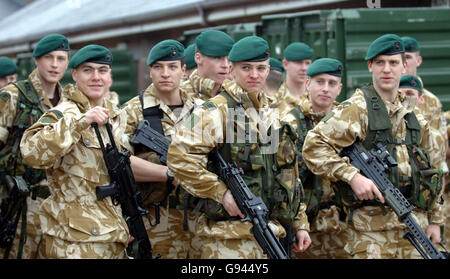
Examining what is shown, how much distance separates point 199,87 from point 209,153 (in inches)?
52.3

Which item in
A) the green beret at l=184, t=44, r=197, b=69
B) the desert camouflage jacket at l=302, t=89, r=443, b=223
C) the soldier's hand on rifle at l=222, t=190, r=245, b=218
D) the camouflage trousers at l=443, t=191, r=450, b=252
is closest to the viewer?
the soldier's hand on rifle at l=222, t=190, r=245, b=218

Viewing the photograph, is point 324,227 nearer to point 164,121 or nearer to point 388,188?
point 388,188

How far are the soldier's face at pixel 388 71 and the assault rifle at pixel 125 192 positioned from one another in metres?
1.68

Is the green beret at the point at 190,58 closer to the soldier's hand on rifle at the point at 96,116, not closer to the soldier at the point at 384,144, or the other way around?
the soldier at the point at 384,144

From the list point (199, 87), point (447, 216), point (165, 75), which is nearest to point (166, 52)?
point (165, 75)

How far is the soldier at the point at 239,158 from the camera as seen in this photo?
12.9 ft

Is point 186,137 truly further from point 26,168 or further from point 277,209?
point 26,168

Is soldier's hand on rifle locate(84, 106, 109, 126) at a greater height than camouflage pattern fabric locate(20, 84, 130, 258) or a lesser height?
greater

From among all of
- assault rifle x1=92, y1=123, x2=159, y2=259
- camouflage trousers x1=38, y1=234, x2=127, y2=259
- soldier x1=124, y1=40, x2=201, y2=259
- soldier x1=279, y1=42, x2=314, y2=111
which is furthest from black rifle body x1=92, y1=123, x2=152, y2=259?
soldier x1=279, y1=42, x2=314, y2=111

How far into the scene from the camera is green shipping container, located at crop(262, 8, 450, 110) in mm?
7141

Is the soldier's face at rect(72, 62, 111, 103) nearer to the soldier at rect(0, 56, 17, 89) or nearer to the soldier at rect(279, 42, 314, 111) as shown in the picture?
the soldier at rect(279, 42, 314, 111)
